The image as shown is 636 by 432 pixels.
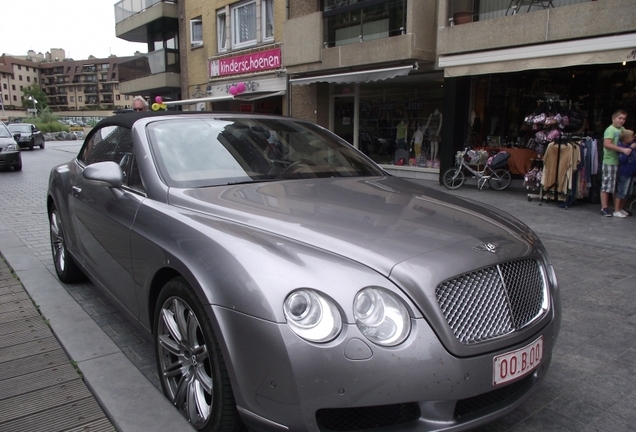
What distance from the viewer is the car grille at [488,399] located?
→ 2.00 m

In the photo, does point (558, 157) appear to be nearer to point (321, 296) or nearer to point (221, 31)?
point (321, 296)

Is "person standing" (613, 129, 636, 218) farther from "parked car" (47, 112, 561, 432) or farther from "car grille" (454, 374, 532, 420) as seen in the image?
"car grille" (454, 374, 532, 420)

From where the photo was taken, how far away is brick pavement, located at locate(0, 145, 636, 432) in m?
2.58

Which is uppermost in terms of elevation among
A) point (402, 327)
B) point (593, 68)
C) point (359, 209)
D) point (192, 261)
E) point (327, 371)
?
point (593, 68)

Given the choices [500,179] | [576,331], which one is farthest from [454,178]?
[576,331]

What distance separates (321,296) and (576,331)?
266cm

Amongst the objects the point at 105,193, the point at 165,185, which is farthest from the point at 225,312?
the point at 105,193

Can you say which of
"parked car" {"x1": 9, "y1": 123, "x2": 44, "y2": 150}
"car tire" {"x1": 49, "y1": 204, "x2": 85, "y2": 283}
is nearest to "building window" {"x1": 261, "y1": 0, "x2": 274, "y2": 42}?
"car tire" {"x1": 49, "y1": 204, "x2": 85, "y2": 283}

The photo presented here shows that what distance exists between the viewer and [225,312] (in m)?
1.99

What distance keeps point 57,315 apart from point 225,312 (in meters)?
2.37

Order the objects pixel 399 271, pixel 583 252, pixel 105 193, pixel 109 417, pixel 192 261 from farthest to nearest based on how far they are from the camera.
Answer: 1. pixel 583 252
2. pixel 105 193
3. pixel 109 417
4. pixel 192 261
5. pixel 399 271

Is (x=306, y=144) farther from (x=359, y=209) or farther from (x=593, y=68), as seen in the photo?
(x=593, y=68)

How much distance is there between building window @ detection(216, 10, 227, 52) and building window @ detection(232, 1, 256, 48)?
2.68 feet

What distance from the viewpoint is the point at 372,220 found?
2396 millimetres
